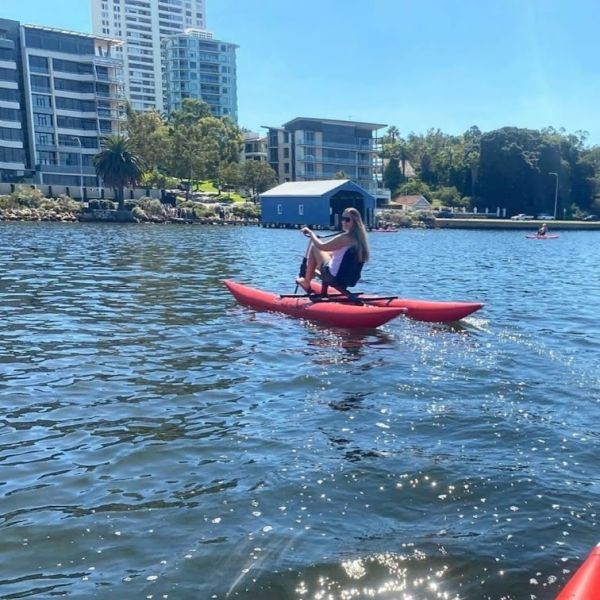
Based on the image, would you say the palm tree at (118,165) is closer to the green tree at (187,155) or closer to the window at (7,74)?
the green tree at (187,155)

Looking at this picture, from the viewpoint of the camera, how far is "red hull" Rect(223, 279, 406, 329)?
1089cm

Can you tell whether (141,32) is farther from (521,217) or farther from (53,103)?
(521,217)

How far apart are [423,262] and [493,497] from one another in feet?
79.8

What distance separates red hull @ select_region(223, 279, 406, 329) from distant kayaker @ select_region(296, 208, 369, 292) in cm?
73

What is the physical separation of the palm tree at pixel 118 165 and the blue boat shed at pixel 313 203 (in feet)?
54.5

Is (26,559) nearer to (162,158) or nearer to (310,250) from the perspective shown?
(310,250)

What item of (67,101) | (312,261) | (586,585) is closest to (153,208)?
(67,101)

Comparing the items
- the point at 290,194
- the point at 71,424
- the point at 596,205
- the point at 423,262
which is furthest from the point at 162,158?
the point at 71,424

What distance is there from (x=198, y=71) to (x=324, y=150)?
7596 centimetres

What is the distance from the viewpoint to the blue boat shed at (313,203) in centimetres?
6606

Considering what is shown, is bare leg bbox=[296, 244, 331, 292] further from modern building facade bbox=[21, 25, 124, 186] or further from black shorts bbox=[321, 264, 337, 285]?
modern building facade bbox=[21, 25, 124, 186]

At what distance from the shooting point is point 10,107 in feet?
289

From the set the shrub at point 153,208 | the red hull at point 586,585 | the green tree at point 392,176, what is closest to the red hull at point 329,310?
the red hull at point 586,585

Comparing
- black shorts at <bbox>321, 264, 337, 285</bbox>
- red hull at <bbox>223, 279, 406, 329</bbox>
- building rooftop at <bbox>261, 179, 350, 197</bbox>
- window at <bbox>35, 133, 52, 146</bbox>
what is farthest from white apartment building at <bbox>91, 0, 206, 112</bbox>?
black shorts at <bbox>321, 264, 337, 285</bbox>
